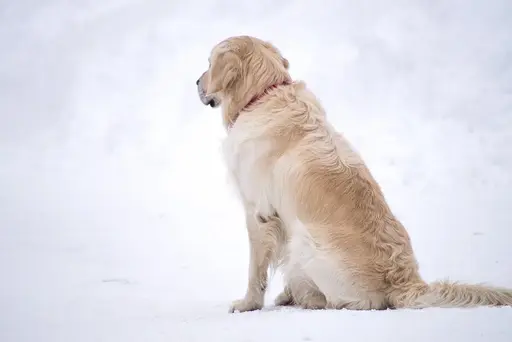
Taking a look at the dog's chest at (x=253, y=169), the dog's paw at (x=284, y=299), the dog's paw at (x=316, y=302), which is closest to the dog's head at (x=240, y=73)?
the dog's chest at (x=253, y=169)

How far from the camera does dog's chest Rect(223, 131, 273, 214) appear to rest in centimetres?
379

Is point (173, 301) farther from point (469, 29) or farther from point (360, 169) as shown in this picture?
point (469, 29)

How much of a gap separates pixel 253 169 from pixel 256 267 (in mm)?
579

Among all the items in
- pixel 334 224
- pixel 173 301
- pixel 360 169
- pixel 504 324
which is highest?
pixel 360 169

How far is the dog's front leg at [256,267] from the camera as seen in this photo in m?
3.83

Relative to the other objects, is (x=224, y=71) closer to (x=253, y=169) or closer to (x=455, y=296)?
(x=253, y=169)

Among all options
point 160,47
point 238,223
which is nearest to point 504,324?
point 238,223

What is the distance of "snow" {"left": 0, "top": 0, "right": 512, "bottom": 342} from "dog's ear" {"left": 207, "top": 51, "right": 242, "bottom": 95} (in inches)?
55.2

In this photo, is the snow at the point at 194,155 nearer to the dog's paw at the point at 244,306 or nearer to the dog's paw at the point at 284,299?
the dog's paw at the point at 244,306

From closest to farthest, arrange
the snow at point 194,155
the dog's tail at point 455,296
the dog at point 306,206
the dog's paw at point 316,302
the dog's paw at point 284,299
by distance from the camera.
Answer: the dog's tail at point 455,296 < the dog at point 306,206 < the snow at point 194,155 < the dog's paw at point 316,302 < the dog's paw at point 284,299

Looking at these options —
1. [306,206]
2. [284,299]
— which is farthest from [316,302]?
[306,206]

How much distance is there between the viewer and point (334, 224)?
3512mm

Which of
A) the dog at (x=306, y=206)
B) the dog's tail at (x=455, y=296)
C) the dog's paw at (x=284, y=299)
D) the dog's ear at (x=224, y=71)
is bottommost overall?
the dog's paw at (x=284, y=299)

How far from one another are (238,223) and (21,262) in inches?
97.4
